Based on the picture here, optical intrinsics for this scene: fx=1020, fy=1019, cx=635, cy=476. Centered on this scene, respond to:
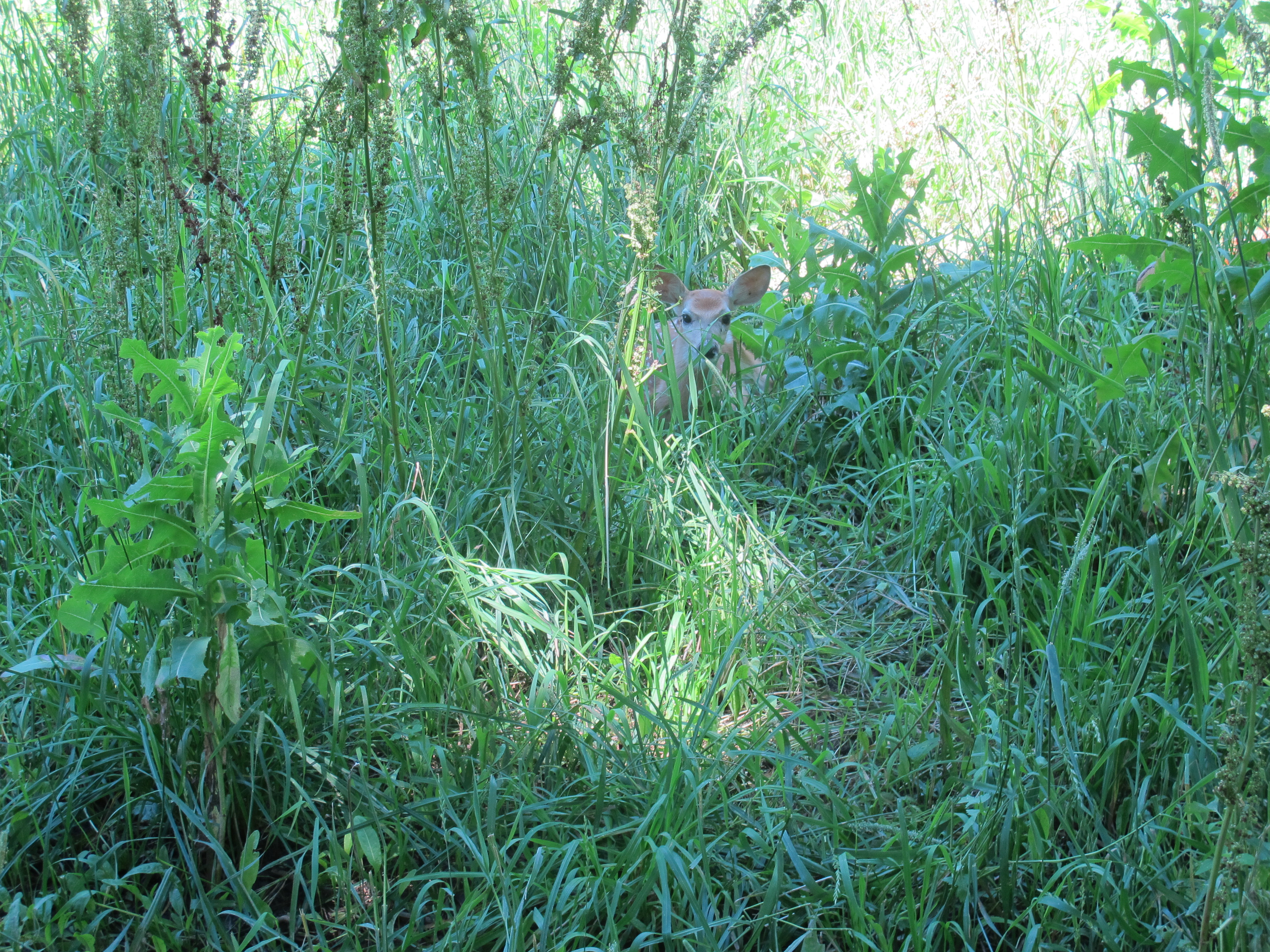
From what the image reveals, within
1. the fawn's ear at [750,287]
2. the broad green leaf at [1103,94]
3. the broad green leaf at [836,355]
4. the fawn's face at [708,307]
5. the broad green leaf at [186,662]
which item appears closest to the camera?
the broad green leaf at [186,662]

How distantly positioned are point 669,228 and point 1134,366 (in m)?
1.99

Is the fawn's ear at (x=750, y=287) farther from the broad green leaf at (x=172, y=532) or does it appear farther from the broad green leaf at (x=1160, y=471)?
the broad green leaf at (x=172, y=532)

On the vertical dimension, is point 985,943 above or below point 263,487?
below

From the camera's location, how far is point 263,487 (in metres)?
1.74

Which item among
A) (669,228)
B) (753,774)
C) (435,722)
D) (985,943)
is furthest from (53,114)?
(985,943)

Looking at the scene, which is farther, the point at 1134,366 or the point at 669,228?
the point at 669,228

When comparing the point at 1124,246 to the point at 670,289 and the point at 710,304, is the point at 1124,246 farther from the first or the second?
the point at 670,289

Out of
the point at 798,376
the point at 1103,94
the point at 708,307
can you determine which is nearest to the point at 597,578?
the point at 798,376

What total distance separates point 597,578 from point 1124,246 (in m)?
1.45

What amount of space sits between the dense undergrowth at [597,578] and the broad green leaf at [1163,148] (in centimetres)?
6

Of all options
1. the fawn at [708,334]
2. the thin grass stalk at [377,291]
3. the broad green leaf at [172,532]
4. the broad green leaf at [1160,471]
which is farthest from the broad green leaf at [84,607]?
the broad green leaf at [1160,471]

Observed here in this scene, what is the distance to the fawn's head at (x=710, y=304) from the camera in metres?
3.39

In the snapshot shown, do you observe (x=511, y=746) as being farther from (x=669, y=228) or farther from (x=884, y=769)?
(x=669, y=228)

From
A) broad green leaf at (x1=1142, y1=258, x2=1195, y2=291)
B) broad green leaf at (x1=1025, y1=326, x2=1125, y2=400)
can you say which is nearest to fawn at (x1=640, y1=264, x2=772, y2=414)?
broad green leaf at (x1=1025, y1=326, x2=1125, y2=400)
